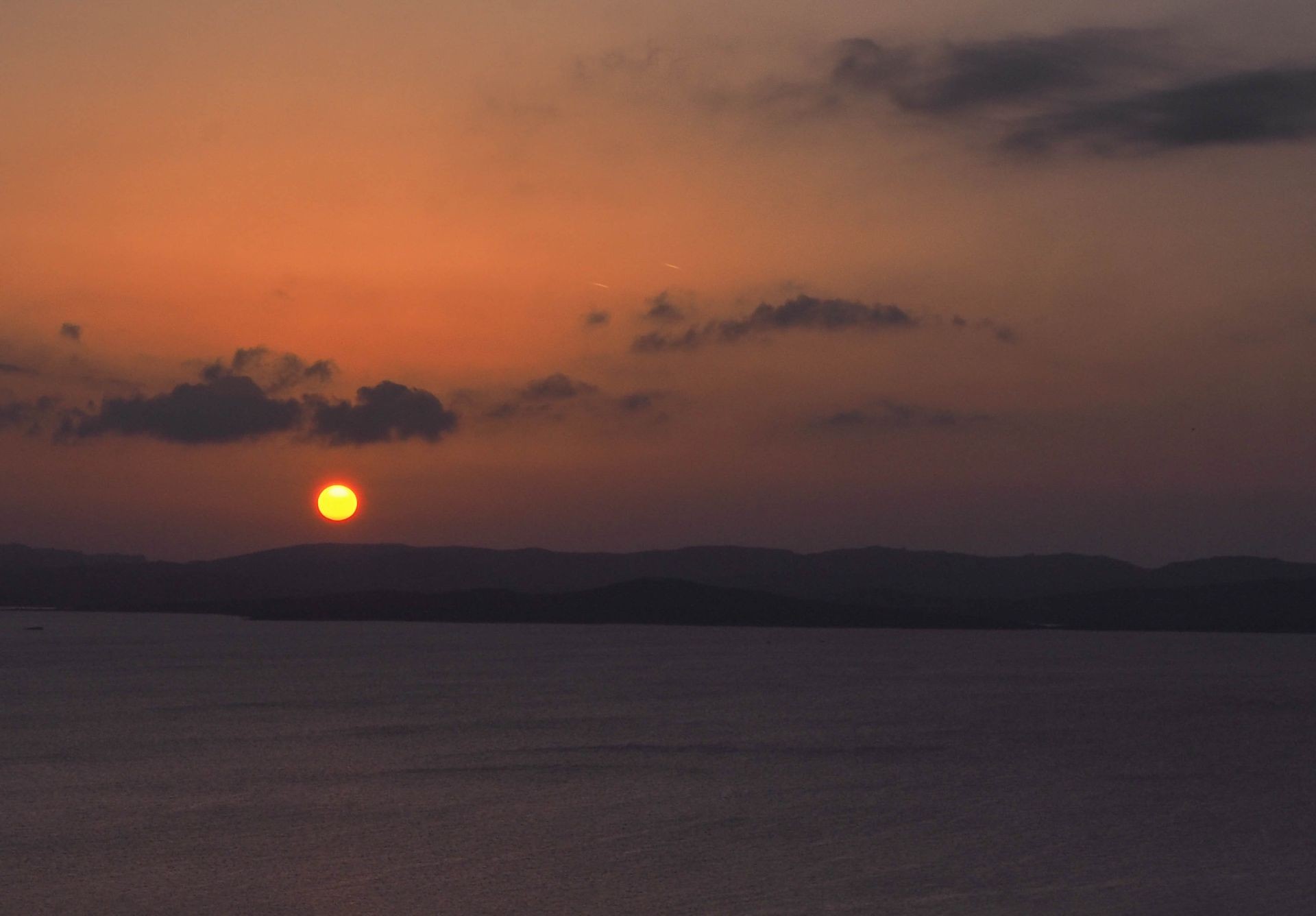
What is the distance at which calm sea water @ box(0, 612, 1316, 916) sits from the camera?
25.7 meters

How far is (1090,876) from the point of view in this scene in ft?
91.4

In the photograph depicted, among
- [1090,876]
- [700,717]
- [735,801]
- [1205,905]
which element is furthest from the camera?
[700,717]

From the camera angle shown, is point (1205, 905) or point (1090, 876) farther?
point (1090, 876)

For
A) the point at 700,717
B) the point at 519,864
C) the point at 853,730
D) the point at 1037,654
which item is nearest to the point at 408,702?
the point at 700,717

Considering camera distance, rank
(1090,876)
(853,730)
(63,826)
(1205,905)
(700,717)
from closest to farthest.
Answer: (1205,905), (1090,876), (63,826), (853,730), (700,717)

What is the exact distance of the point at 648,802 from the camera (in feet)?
121

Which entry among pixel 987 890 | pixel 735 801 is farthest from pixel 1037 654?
pixel 987 890

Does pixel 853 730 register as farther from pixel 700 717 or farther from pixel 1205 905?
pixel 1205 905

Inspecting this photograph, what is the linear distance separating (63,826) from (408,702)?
43.5 metres

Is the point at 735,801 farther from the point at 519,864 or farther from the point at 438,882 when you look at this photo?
the point at 438,882

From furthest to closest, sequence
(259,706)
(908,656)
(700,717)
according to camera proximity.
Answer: (908,656), (259,706), (700,717)

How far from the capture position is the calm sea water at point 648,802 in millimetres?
25656

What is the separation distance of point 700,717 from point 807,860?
3797cm

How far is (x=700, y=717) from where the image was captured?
66375mm
